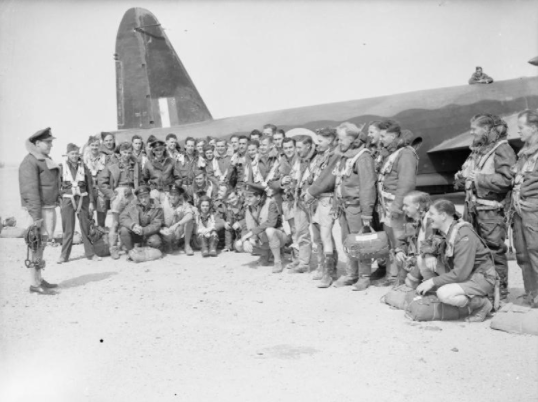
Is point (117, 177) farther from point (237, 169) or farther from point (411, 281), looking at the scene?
point (411, 281)

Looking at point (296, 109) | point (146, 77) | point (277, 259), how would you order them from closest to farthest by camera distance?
point (277, 259)
point (296, 109)
point (146, 77)

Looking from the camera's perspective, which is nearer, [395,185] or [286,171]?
[395,185]

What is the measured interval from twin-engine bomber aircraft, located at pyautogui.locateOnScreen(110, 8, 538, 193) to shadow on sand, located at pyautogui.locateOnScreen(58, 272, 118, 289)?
27.4ft

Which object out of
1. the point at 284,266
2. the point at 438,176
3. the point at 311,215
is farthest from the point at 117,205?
the point at 438,176

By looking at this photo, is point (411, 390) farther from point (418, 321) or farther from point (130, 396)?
point (130, 396)

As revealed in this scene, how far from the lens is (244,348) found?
4129mm

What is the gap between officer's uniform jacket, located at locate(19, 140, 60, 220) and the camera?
6219 mm

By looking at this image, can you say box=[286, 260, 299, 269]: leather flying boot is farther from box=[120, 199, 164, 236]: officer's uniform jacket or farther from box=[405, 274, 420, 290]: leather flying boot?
box=[120, 199, 164, 236]: officer's uniform jacket

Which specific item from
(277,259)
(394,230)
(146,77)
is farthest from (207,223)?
(146,77)

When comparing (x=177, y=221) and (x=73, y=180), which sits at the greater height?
(x=73, y=180)

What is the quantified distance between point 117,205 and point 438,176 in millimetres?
8262

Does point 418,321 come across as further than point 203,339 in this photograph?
Yes

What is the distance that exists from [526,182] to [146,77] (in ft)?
43.6

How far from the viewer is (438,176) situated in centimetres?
1318
